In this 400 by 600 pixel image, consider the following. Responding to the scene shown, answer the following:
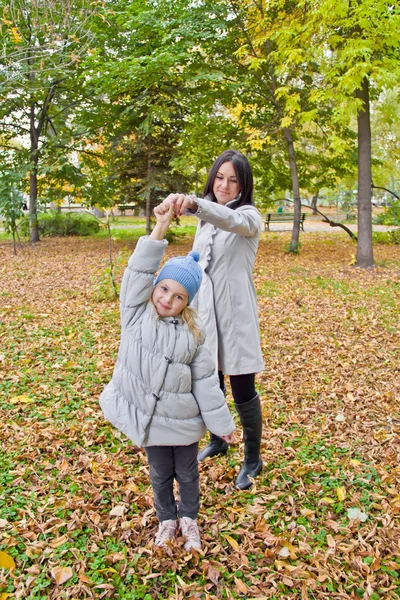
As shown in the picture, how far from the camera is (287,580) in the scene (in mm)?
2203

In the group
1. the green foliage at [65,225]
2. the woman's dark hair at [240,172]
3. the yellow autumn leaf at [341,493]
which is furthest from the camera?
the green foliage at [65,225]

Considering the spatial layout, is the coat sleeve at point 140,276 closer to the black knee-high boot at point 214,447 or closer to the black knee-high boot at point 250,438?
the black knee-high boot at point 250,438

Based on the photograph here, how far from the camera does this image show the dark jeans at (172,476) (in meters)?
2.17

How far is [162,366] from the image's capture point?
1982mm

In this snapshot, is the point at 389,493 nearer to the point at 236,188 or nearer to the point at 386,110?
the point at 236,188

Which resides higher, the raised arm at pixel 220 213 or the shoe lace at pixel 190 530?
the raised arm at pixel 220 213

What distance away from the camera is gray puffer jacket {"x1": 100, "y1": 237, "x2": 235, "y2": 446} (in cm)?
198

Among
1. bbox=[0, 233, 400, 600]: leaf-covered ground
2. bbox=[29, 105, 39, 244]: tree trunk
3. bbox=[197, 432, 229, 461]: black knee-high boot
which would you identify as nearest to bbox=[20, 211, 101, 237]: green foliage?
bbox=[29, 105, 39, 244]: tree trunk

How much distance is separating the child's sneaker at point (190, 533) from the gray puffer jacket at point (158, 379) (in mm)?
540

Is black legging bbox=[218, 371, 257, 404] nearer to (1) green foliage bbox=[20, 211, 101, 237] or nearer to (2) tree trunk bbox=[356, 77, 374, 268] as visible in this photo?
(2) tree trunk bbox=[356, 77, 374, 268]

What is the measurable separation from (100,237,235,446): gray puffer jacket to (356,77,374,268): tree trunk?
862cm

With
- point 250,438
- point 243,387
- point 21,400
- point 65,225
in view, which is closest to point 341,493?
point 250,438

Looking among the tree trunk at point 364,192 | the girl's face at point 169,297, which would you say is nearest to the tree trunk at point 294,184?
the tree trunk at point 364,192

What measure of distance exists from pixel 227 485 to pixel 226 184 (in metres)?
1.81
